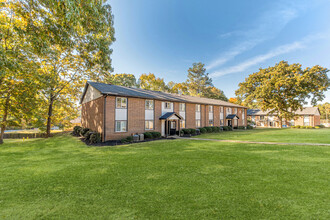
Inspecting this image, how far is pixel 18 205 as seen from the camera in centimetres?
383

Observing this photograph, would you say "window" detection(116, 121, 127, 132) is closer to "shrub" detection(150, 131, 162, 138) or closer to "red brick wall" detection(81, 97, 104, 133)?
"red brick wall" detection(81, 97, 104, 133)

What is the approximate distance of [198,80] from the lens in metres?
49.3

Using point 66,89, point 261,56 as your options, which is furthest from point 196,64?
point 66,89

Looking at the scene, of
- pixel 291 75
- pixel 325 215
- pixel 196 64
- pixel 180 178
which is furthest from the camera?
pixel 196 64

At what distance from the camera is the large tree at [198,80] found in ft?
160

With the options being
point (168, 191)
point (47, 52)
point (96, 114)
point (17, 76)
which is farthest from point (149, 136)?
point (17, 76)

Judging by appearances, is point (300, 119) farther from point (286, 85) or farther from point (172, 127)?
point (172, 127)

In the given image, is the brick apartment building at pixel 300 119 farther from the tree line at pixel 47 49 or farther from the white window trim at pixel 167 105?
the tree line at pixel 47 49

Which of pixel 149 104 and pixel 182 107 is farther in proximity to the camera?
pixel 182 107

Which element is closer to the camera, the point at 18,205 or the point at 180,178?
the point at 18,205

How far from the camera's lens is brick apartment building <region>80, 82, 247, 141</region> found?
15445mm

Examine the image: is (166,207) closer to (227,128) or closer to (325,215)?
(325,215)

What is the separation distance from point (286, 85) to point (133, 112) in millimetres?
35087

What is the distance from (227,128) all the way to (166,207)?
27330 millimetres
